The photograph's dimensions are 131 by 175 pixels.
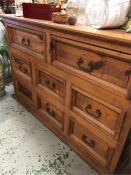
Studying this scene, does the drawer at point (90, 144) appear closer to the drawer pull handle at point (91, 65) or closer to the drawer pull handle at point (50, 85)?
the drawer pull handle at point (50, 85)

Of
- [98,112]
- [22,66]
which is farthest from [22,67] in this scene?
[98,112]

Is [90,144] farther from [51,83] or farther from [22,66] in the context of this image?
[22,66]

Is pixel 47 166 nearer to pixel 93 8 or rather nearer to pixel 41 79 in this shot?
pixel 41 79

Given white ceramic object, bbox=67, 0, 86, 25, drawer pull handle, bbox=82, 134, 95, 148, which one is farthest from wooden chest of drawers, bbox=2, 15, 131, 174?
white ceramic object, bbox=67, 0, 86, 25

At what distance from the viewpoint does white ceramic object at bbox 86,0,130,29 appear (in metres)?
0.72

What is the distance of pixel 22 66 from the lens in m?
1.42

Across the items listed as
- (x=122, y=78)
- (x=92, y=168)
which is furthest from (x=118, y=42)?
(x=92, y=168)

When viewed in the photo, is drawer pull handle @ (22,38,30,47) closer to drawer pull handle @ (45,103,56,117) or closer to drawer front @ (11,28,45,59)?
drawer front @ (11,28,45,59)

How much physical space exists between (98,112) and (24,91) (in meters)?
0.92

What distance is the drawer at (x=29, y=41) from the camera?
3.56 ft

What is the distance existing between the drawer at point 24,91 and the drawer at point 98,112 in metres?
0.56

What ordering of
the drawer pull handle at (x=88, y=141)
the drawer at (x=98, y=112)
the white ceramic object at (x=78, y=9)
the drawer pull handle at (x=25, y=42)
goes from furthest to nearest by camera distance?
1. the drawer pull handle at (x=25, y=42)
2. the drawer pull handle at (x=88, y=141)
3. the white ceramic object at (x=78, y=9)
4. the drawer at (x=98, y=112)

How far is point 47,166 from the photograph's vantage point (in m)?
1.13

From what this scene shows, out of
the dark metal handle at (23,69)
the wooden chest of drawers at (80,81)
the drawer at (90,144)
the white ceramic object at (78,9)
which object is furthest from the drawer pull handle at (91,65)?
the dark metal handle at (23,69)
